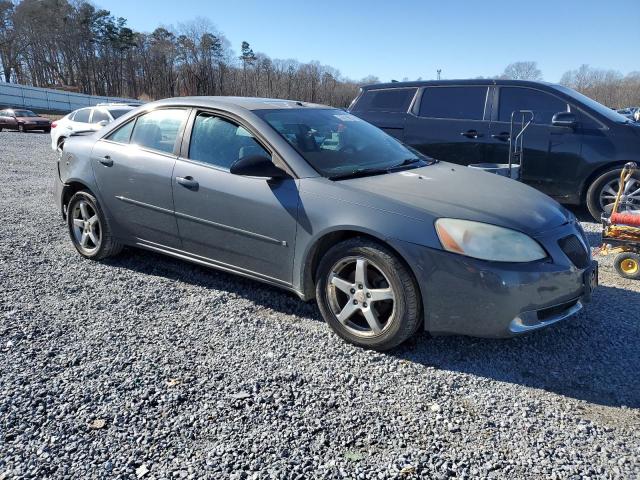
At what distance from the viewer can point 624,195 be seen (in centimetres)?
591

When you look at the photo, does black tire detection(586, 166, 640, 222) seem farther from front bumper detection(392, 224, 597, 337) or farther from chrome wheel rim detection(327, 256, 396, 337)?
chrome wheel rim detection(327, 256, 396, 337)

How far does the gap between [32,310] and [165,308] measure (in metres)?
0.97

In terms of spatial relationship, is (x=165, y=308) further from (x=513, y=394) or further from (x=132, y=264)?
(x=513, y=394)

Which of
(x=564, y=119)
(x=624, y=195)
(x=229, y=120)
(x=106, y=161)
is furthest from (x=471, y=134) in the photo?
(x=106, y=161)

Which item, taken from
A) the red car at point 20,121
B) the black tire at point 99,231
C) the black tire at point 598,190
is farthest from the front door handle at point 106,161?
the red car at point 20,121

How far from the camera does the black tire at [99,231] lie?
A: 4605 mm

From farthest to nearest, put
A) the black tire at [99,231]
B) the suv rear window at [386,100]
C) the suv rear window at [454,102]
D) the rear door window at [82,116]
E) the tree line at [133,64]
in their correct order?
1. the tree line at [133,64]
2. the rear door window at [82,116]
3. the suv rear window at [386,100]
4. the suv rear window at [454,102]
5. the black tire at [99,231]

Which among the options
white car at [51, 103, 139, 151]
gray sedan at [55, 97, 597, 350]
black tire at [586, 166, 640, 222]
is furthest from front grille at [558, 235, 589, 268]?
white car at [51, 103, 139, 151]

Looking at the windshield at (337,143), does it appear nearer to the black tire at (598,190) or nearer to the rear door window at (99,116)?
the black tire at (598,190)

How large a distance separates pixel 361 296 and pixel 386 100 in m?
5.16

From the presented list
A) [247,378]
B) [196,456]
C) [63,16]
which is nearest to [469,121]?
[247,378]

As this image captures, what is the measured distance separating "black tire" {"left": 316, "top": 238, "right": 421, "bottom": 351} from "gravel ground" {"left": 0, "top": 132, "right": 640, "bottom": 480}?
0.39 ft

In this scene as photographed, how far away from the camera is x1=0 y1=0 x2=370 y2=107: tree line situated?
70688mm

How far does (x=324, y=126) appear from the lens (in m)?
4.07
